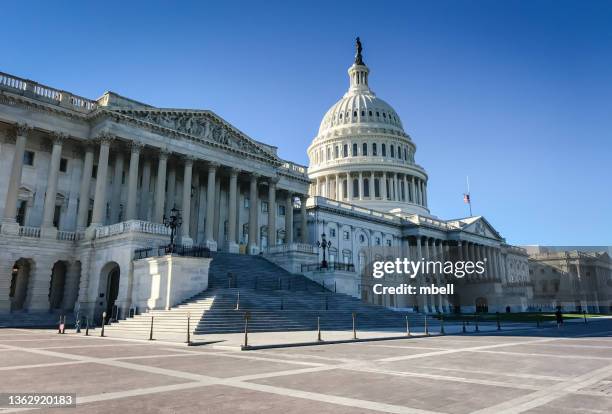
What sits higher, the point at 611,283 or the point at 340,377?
the point at 611,283

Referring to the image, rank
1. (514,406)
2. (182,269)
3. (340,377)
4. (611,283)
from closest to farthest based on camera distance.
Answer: (514,406), (340,377), (182,269), (611,283)

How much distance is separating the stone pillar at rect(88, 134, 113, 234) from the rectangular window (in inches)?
250

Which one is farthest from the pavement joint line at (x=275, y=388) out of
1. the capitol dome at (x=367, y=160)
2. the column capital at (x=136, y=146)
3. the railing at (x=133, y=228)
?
the capitol dome at (x=367, y=160)

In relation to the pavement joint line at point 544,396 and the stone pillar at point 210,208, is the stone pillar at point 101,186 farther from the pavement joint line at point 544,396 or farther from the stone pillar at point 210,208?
the pavement joint line at point 544,396

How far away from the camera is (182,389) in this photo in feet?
31.7

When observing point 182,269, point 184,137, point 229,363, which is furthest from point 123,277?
point 229,363

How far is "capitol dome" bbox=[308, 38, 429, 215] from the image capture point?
347ft

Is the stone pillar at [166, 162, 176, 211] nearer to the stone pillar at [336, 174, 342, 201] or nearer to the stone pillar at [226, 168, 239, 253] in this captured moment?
the stone pillar at [226, 168, 239, 253]

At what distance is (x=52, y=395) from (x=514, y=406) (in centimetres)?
884

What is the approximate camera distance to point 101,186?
132 ft

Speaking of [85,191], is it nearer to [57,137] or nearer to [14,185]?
[57,137]

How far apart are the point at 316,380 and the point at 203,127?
42.5 metres

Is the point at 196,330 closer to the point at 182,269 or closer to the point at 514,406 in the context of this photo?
the point at 182,269

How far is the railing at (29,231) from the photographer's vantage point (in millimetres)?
37466
